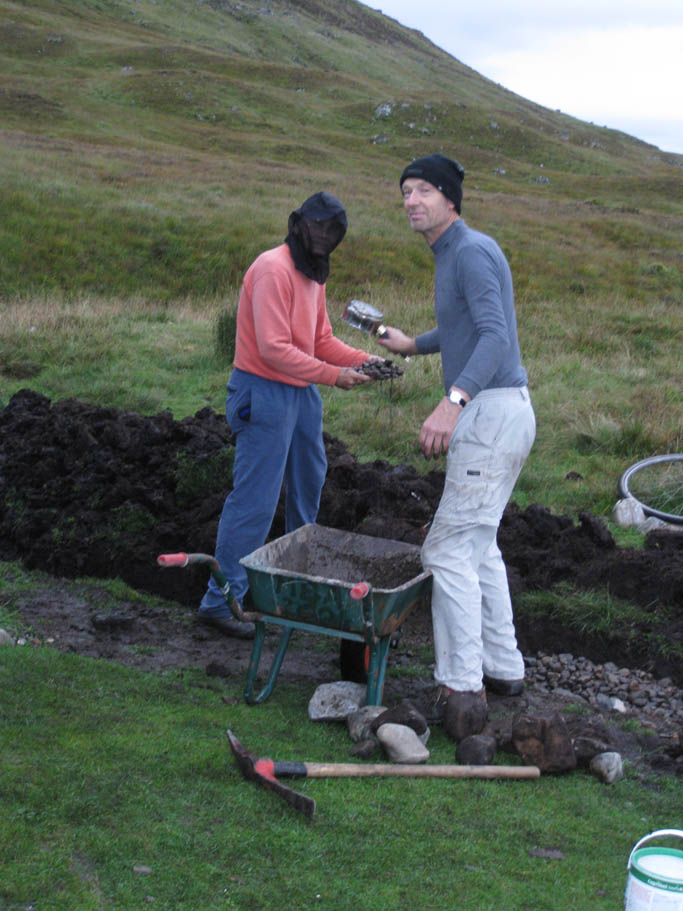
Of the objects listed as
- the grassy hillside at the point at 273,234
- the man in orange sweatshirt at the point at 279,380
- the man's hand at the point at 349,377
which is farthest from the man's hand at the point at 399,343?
the grassy hillside at the point at 273,234

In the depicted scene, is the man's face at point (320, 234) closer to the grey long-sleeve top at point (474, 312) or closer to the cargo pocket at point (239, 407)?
the grey long-sleeve top at point (474, 312)

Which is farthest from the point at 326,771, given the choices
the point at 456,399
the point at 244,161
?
the point at 244,161

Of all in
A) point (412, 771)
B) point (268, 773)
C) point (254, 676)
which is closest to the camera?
point (268, 773)

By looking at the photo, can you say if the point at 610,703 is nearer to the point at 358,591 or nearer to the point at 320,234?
the point at 358,591

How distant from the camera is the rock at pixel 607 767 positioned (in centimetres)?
376

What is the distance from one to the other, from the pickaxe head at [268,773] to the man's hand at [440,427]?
1333 mm

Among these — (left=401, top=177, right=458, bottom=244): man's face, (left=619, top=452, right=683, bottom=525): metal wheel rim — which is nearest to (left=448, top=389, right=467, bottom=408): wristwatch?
(left=401, top=177, right=458, bottom=244): man's face

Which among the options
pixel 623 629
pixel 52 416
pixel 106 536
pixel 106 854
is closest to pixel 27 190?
pixel 52 416

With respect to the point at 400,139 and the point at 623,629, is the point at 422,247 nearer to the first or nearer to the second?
the point at 623,629

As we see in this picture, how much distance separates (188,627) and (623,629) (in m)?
2.45

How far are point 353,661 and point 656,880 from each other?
257 cm

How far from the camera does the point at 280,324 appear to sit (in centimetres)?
470

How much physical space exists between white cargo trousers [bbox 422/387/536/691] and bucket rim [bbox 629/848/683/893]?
6.18 feet

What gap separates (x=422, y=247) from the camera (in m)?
22.3
